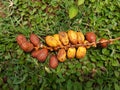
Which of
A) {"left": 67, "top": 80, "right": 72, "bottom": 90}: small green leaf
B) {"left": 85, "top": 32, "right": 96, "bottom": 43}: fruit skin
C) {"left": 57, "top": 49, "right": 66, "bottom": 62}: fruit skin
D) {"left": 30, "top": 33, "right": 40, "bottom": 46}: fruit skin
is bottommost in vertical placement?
{"left": 67, "top": 80, "right": 72, "bottom": 90}: small green leaf

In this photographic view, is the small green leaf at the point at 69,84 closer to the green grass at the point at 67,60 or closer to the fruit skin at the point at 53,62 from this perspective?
the green grass at the point at 67,60

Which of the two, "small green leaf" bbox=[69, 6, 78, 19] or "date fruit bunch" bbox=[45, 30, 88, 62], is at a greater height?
"small green leaf" bbox=[69, 6, 78, 19]

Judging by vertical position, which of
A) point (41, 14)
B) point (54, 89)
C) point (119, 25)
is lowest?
point (54, 89)

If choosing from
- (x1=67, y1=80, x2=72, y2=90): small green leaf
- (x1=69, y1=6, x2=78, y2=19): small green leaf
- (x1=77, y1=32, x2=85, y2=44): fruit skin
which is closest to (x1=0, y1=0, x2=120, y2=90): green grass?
(x1=67, y1=80, x2=72, y2=90): small green leaf

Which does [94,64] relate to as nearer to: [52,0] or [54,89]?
[54,89]

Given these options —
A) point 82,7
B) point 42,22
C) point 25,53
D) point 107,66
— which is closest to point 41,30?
point 42,22

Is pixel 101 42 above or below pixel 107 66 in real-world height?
Answer: above

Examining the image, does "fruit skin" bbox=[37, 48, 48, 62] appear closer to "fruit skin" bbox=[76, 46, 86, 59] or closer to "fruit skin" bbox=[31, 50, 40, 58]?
"fruit skin" bbox=[31, 50, 40, 58]
